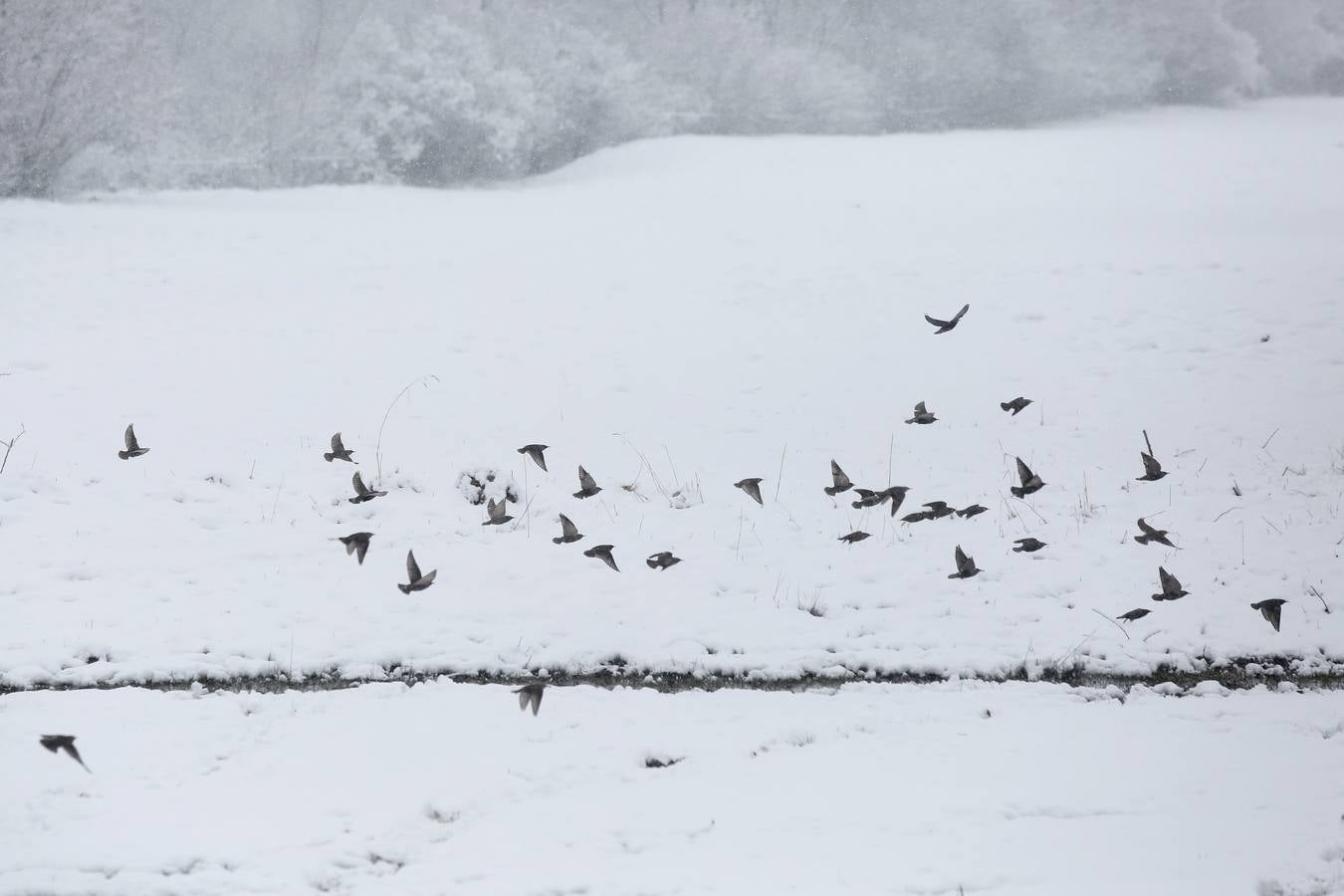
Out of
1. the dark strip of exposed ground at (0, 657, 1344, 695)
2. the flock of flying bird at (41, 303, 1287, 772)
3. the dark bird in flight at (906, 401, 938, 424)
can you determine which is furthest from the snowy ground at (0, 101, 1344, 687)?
the dark bird in flight at (906, 401, 938, 424)

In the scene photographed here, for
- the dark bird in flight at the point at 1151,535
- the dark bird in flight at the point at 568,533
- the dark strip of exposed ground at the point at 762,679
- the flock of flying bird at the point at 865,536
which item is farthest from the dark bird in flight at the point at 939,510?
the dark bird in flight at the point at 568,533

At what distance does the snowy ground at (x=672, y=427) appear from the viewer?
5.79 m

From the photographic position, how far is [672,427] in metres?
9.12

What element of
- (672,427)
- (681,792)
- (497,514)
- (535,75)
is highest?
(535,75)

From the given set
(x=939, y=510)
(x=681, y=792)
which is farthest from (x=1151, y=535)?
(x=681, y=792)

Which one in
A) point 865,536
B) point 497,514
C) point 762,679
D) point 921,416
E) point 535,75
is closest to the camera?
point 762,679

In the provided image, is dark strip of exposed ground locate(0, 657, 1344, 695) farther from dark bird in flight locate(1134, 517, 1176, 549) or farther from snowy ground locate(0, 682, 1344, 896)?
dark bird in flight locate(1134, 517, 1176, 549)

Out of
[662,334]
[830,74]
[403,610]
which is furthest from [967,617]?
[830,74]

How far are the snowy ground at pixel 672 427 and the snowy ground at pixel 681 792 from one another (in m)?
0.36

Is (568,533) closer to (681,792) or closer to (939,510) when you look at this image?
(681,792)

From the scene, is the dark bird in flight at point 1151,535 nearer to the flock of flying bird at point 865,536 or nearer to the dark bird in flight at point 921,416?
the flock of flying bird at point 865,536

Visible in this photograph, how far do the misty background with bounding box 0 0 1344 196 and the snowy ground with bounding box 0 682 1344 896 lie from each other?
16.6 meters

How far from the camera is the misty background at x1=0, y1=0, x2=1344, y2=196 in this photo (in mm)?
18359

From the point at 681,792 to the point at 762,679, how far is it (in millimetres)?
1222
